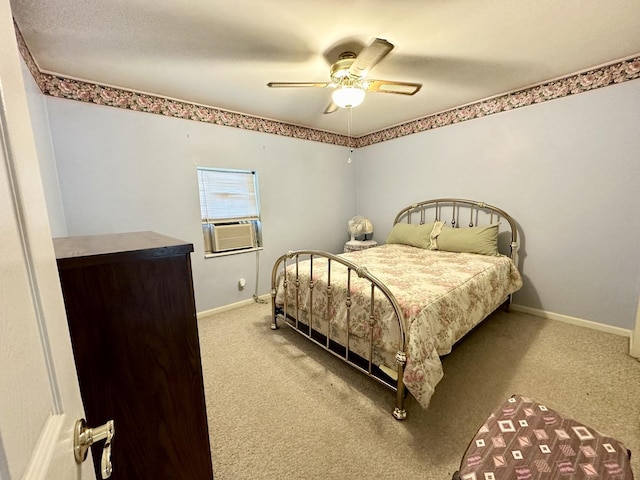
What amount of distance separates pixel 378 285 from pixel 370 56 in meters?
1.40

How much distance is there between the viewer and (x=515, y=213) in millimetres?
2869

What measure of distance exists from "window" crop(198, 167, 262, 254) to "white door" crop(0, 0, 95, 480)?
2.67m

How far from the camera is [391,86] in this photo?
2008 mm

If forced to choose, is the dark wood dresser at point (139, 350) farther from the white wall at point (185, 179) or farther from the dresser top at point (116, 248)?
the white wall at point (185, 179)

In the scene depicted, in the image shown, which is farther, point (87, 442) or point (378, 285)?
point (378, 285)

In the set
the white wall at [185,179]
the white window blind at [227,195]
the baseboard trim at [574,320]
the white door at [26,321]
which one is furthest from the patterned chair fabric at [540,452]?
the white window blind at [227,195]

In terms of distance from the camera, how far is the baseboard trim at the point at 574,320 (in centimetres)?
239

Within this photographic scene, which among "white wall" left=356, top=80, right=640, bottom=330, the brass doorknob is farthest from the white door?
"white wall" left=356, top=80, right=640, bottom=330

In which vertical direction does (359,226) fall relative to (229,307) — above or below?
above

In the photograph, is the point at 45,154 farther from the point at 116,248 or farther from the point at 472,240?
the point at 472,240

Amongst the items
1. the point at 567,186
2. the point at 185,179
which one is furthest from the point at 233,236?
the point at 567,186

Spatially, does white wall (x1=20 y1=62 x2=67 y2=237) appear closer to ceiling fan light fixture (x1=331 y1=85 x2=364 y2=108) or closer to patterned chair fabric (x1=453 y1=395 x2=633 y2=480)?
ceiling fan light fixture (x1=331 y1=85 x2=364 y2=108)

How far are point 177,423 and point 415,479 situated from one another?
1.11m

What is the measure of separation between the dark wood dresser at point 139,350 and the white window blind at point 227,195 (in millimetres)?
2159
